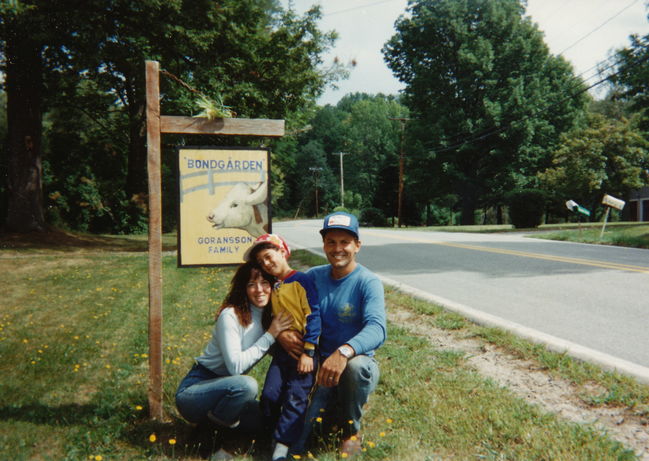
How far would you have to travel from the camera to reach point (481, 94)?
123 feet

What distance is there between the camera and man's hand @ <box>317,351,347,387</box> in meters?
3.06

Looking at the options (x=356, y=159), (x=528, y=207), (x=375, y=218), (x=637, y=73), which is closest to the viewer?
(x=637, y=73)

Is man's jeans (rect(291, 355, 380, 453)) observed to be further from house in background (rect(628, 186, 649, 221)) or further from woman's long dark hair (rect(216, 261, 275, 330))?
house in background (rect(628, 186, 649, 221))

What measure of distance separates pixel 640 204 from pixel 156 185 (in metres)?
49.9

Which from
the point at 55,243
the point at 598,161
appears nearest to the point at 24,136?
the point at 55,243

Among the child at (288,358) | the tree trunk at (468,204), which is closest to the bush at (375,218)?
the tree trunk at (468,204)

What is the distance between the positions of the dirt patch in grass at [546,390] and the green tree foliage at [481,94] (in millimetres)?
32617

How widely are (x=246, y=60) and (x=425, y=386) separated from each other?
1415 centimetres

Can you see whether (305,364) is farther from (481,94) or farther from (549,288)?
(481,94)

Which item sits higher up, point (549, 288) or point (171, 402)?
point (549, 288)

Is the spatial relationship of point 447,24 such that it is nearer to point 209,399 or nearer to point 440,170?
point 440,170

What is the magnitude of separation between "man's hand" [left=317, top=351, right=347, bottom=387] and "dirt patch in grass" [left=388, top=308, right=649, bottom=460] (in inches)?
63.6

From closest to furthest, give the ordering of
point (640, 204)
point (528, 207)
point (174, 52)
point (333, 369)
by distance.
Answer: point (333, 369) < point (174, 52) < point (528, 207) < point (640, 204)

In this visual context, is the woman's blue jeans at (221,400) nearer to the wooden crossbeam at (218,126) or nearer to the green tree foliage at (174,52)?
the wooden crossbeam at (218,126)
